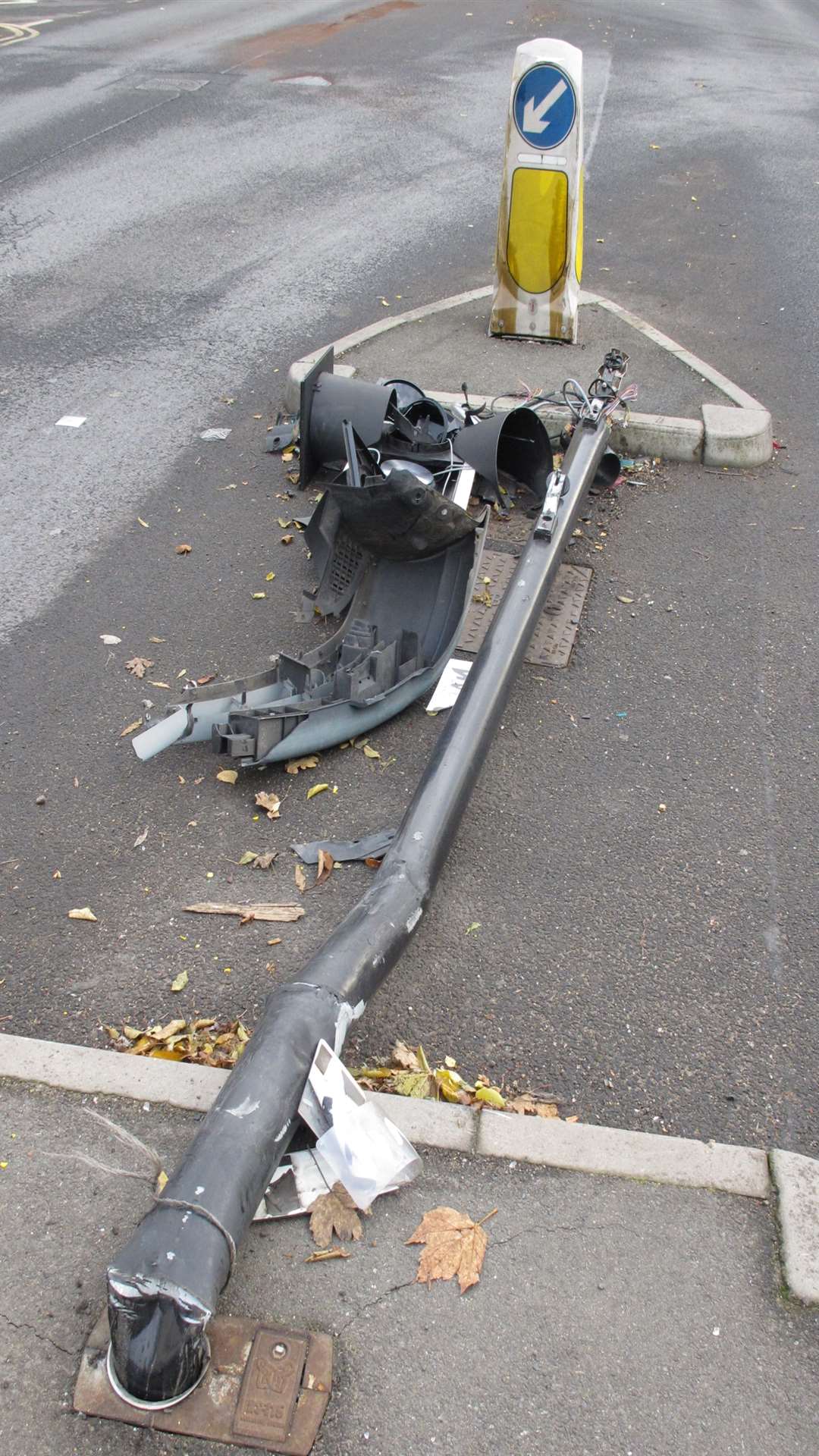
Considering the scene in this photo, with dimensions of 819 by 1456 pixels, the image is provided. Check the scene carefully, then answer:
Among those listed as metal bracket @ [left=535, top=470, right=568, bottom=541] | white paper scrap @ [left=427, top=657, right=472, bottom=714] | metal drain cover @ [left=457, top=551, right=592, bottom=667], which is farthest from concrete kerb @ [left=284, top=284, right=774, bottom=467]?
white paper scrap @ [left=427, top=657, right=472, bottom=714]

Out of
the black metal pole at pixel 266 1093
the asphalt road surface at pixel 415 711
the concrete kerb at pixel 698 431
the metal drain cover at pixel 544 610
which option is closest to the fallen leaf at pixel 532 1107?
the asphalt road surface at pixel 415 711

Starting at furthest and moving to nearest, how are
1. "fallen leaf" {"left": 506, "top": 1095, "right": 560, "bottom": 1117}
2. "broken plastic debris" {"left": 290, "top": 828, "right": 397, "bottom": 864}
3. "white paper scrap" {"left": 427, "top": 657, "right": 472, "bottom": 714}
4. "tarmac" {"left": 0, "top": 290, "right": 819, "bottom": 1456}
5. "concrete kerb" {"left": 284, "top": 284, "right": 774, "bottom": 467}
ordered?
"concrete kerb" {"left": 284, "top": 284, "right": 774, "bottom": 467}, "white paper scrap" {"left": 427, "top": 657, "right": 472, "bottom": 714}, "broken plastic debris" {"left": 290, "top": 828, "right": 397, "bottom": 864}, "fallen leaf" {"left": 506, "top": 1095, "right": 560, "bottom": 1117}, "tarmac" {"left": 0, "top": 290, "right": 819, "bottom": 1456}

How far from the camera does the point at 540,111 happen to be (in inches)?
296

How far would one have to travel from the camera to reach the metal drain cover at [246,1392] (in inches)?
103

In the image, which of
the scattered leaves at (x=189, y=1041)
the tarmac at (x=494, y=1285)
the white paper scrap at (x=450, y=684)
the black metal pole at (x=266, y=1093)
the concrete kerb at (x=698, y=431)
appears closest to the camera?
the black metal pole at (x=266, y=1093)

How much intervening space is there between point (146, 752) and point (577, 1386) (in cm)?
272

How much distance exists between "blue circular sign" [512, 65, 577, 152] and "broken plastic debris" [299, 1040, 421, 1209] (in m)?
6.59

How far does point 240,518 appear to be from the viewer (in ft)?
21.6

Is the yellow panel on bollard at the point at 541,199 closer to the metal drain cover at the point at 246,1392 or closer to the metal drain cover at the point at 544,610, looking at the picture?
the metal drain cover at the point at 544,610

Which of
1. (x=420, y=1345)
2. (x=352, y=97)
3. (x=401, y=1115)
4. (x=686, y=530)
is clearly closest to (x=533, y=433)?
(x=686, y=530)

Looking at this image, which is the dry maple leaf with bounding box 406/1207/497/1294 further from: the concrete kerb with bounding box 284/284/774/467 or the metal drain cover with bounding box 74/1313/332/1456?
the concrete kerb with bounding box 284/284/774/467

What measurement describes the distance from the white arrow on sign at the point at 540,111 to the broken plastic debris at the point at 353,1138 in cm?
661

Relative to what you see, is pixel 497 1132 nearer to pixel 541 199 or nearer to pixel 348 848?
pixel 348 848

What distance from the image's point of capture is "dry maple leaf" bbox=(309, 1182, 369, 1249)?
120 inches
